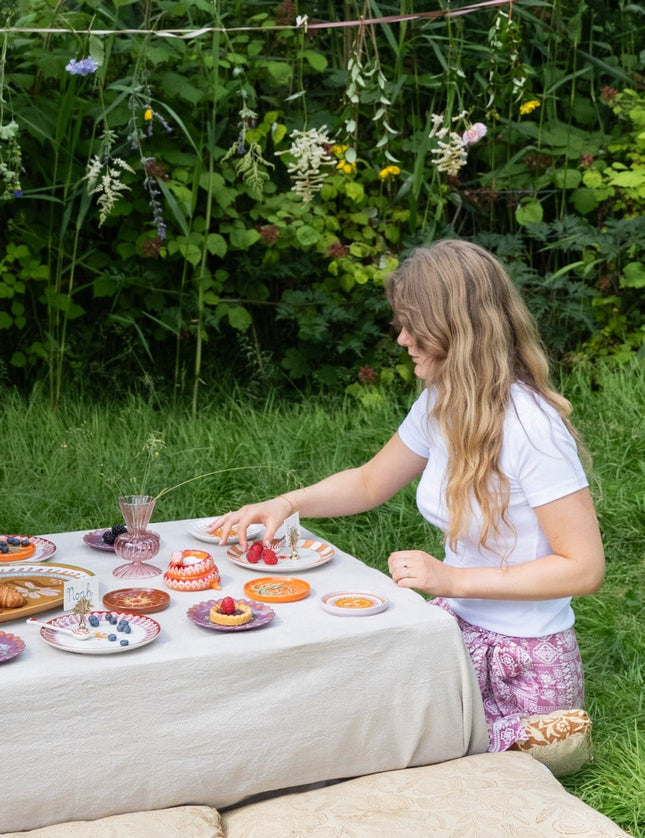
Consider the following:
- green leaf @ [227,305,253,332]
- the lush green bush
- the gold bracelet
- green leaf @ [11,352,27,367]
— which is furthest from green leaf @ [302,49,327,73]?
the gold bracelet

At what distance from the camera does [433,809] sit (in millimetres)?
1726

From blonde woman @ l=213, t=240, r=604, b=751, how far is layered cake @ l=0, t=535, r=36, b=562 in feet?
1.25

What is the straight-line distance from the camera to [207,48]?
459cm

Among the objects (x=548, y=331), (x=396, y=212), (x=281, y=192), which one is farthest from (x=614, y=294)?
(x=281, y=192)

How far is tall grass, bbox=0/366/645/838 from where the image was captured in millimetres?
3486

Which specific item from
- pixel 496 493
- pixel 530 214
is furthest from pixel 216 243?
A: pixel 496 493

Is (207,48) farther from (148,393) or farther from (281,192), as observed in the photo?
(148,393)

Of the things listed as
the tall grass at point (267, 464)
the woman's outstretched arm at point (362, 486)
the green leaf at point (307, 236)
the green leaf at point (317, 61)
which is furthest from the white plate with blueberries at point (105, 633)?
the green leaf at point (317, 61)

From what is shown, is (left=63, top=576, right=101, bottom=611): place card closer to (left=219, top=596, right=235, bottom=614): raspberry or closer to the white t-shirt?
(left=219, top=596, right=235, bottom=614): raspberry

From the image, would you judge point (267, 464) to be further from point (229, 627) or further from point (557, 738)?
point (229, 627)

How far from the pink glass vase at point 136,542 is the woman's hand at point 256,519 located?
195 mm

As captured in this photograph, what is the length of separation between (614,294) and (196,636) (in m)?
3.90

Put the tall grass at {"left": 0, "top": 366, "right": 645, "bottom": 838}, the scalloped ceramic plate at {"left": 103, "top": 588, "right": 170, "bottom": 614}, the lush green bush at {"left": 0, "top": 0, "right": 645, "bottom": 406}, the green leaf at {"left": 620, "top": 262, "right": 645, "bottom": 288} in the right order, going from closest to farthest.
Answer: the scalloped ceramic plate at {"left": 103, "top": 588, "right": 170, "bottom": 614} < the tall grass at {"left": 0, "top": 366, "right": 645, "bottom": 838} < the lush green bush at {"left": 0, "top": 0, "right": 645, "bottom": 406} < the green leaf at {"left": 620, "top": 262, "right": 645, "bottom": 288}

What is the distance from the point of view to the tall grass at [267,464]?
349cm
